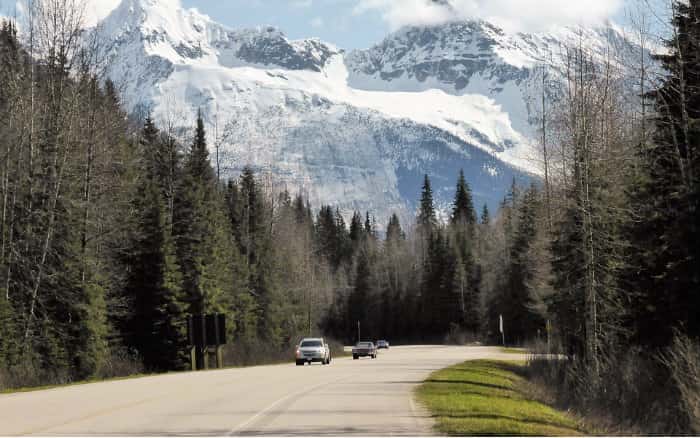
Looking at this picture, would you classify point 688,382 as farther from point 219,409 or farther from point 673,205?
point 219,409

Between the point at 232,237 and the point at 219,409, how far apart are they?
52424 millimetres

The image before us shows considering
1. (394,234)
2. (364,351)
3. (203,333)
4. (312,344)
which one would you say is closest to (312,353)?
(312,344)

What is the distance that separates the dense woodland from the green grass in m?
2.09

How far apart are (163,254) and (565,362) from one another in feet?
79.5

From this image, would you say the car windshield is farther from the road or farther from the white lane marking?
the road

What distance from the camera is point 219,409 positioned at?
72.6ft

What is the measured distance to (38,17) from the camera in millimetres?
42250

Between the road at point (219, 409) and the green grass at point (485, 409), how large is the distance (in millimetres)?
598

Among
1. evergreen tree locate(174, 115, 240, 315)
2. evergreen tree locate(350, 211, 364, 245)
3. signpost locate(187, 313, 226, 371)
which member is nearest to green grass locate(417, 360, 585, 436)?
signpost locate(187, 313, 226, 371)

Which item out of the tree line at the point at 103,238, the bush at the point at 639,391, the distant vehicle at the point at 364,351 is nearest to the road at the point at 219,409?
the bush at the point at 639,391

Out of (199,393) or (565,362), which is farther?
(565,362)

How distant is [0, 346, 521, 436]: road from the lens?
17.9 metres

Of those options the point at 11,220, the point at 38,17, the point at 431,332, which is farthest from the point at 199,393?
the point at 431,332

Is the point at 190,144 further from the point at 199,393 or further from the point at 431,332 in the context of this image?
the point at 431,332
